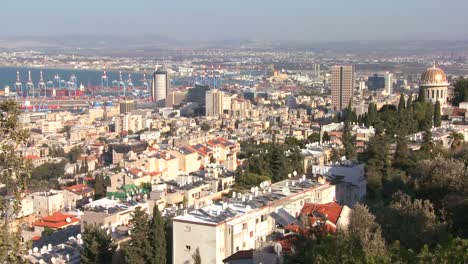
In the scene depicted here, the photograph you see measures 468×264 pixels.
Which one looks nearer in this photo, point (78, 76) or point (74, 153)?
point (74, 153)

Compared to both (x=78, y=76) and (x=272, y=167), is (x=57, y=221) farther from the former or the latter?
(x=78, y=76)

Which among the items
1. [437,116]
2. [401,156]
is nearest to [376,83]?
[437,116]

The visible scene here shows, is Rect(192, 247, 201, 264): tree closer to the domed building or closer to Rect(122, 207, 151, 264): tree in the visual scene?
Rect(122, 207, 151, 264): tree

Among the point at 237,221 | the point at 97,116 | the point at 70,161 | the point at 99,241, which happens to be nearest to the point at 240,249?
the point at 237,221

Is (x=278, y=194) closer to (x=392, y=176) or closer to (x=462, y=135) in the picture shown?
(x=392, y=176)

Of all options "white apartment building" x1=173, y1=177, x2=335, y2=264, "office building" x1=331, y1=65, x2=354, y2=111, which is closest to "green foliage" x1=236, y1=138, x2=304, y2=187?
"white apartment building" x1=173, y1=177, x2=335, y2=264

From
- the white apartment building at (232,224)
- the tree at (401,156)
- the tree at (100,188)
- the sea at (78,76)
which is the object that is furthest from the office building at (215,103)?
the sea at (78,76)
